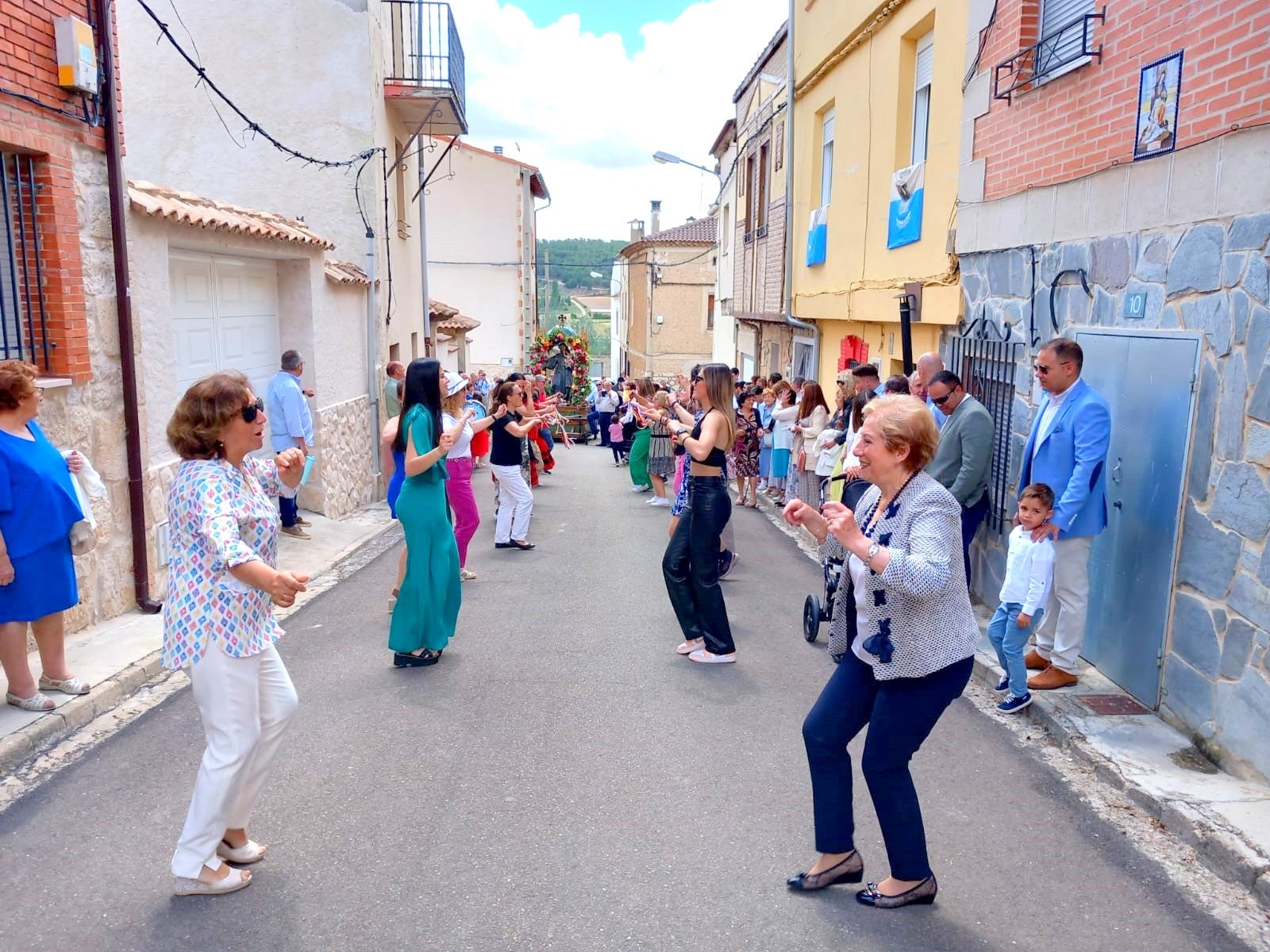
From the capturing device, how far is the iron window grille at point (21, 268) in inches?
237

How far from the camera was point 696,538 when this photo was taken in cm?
636

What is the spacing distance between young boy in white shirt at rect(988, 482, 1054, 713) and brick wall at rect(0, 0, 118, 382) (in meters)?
5.64

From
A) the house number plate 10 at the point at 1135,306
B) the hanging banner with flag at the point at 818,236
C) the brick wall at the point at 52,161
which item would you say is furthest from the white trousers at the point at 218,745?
the hanging banner with flag at the point at 818,236

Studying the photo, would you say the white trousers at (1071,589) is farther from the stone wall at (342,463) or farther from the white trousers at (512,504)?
the stone wall at (342,463)

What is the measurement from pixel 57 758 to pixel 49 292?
10.0ft

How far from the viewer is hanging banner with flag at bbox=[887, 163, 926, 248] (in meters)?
10.0

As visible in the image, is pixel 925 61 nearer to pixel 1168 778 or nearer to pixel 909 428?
pixel 1168 778

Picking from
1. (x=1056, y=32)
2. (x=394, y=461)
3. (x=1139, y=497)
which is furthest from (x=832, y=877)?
(x=1056, y=32)

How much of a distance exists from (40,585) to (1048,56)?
22.4ft

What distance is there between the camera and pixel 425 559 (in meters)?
6.27

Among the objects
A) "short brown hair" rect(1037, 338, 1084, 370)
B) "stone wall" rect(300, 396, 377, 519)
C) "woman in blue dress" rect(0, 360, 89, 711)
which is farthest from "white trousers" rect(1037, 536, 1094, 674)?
"stone wall" rect(300, 396, 377, 519)

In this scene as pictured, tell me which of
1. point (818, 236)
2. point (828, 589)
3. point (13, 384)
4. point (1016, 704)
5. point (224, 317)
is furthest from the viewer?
point (818, 236)

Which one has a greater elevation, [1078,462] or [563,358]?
[1078,462]

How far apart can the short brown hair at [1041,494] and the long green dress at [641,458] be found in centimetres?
893
